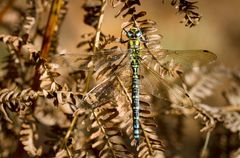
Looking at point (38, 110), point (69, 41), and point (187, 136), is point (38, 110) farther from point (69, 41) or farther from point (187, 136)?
point (69, 41)

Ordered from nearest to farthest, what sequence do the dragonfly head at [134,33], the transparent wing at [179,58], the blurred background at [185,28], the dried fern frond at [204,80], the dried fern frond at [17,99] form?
1. the dried fern frond at [17,99]
2. the dragonfly head at [134,33]
3. the transparent wing at [179,58]
4. the dried fern frond at [204,80]
5. the blurred background at [185,28]

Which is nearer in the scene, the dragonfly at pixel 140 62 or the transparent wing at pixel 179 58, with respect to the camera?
the dragonfly at pixel 140 62

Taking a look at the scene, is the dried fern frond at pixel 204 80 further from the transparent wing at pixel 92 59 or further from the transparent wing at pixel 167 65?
the transparent wing at pixel 92 59

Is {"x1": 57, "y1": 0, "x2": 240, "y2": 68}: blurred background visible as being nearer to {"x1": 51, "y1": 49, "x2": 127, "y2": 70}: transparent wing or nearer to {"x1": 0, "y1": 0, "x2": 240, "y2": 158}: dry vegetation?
{"x1": 0, "y1": 0, "x2": 240, "y2": 158}: dry vegetation

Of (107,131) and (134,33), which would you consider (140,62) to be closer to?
(134,33)

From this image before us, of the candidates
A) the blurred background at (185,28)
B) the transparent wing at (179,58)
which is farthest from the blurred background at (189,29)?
the transparent wing at (179,58)

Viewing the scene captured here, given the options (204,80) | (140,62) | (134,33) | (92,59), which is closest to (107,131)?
(92,59)

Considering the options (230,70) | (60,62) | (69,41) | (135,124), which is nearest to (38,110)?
(60,62)

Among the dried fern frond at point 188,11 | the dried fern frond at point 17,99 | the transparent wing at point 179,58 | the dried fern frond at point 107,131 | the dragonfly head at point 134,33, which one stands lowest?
the dried fern frond at point 107,131
